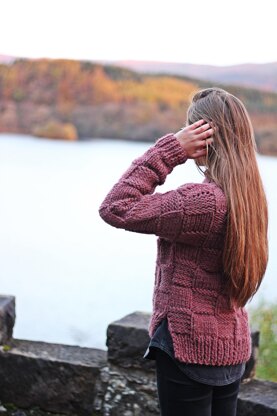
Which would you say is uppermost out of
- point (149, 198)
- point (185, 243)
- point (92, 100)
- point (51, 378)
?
point (92, 100)

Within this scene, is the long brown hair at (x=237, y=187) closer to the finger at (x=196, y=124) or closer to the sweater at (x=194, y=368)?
the finger at (x=196, y=124)

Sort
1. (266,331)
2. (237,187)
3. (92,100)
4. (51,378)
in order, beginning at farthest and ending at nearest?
(92,100) → (266,331) → (51,378) → (237,187)

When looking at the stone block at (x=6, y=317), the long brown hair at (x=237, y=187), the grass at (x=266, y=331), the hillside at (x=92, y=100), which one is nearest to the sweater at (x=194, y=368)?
the long brown hair at (x=237, y=187)

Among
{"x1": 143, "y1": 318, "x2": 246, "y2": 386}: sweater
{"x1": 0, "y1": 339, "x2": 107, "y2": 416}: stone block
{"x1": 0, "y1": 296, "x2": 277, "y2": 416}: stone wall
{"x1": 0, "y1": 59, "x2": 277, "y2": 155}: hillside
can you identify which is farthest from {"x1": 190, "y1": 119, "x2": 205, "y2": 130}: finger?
{"x1": 0, "y1": 59, "x2": 277, "y2": 155}: hillside

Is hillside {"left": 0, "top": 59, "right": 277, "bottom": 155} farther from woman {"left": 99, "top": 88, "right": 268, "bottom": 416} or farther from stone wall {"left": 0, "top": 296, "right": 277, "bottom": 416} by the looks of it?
woman {"left": 99, "top": 88, "right": 268, "bottom": 416}

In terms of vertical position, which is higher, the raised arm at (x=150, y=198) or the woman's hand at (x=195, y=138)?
the woman's hand at (x=195, y=138)

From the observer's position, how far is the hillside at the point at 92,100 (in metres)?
5.28

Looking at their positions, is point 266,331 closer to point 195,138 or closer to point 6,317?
point 6,317

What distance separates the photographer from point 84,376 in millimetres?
2889

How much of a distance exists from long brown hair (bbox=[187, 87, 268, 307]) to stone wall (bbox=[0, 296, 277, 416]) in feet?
2.80

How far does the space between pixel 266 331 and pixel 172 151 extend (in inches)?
112

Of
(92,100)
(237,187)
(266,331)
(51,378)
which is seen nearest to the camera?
(237,187)

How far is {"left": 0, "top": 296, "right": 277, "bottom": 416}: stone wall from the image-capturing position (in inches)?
110

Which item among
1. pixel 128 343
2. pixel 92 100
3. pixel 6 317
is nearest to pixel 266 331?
pixel 128 343
